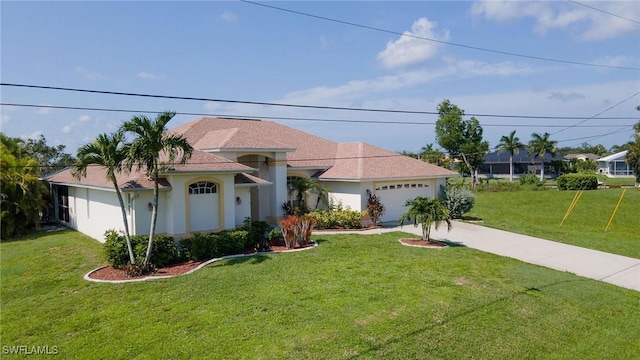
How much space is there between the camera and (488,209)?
29.9 metres

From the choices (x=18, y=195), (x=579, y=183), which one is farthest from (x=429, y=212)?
(x=579, y=183)

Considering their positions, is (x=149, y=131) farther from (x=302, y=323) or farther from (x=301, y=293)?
(x=302, y=323)

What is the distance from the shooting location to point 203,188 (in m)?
16.6

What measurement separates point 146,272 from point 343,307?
7098 mm

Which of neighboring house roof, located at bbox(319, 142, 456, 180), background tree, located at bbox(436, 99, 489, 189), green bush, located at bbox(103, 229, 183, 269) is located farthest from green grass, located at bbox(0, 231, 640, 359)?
background tree, located at bbox(436, 99, 489, 189)

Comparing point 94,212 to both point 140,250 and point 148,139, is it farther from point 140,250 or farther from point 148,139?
point 148,139

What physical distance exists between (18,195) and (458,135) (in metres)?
49.3

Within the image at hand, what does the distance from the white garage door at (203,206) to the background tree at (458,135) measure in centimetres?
4408

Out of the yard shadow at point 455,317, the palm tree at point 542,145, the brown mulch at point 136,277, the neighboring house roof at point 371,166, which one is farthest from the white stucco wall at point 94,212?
the palm tree at point 542,145

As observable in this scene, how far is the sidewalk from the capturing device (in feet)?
42.8

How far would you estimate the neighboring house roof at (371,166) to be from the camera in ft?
72.5

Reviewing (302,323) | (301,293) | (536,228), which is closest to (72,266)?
(301,293)

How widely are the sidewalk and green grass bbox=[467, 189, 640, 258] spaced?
4.25 feet

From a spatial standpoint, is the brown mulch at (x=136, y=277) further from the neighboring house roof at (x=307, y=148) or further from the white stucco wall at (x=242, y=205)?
the neighboring house roof at (x=307, y=148)
